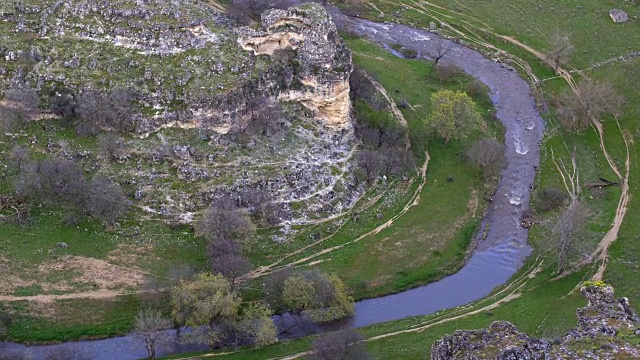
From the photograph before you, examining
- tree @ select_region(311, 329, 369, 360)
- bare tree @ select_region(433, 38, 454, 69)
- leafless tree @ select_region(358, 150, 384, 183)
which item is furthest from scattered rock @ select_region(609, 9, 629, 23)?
tree @ select_region(311, 329, 369, 360)

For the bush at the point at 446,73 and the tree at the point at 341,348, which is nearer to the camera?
the tree at the point at 341,348

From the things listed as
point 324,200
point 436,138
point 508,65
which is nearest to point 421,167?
point 436,138

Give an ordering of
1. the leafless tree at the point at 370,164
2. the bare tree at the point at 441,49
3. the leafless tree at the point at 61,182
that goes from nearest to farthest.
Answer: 1. the leafless tree at the point at 61,182
2. the leafless tree at the point at 370,164
3. the bare tree at the point at 441,49

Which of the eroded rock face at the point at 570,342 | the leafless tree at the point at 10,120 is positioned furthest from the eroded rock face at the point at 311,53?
the eroded rock face at the point at 570,342

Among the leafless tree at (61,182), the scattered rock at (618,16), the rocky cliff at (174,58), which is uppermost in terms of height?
the scattered rock at (618,16)

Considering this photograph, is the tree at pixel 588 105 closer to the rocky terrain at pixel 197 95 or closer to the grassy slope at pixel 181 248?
the grassy slope at pixel 181 248

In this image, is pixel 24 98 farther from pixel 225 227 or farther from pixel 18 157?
pixel 225 227

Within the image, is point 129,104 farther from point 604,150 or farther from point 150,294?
point 604,150
